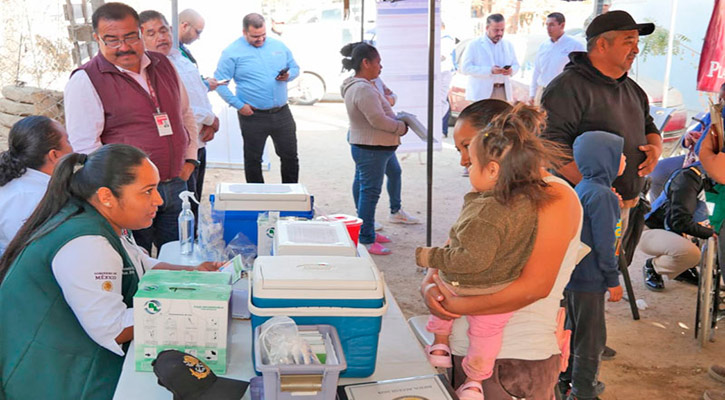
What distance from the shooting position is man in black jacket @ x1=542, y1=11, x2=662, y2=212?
295 centimetres

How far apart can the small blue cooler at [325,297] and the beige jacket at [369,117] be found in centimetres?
318

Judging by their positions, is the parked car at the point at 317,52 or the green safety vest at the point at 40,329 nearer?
the green safety vest at the point at 40,329

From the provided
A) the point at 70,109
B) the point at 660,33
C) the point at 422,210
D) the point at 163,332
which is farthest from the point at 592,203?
the point at 660,33

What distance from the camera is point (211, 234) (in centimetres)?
251

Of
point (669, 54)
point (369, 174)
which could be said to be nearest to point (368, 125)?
point (369, 174)

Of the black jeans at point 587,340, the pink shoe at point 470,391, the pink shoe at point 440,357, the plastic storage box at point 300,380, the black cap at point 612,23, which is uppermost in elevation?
the black cap at point 612,23

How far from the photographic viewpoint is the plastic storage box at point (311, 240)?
1.81m

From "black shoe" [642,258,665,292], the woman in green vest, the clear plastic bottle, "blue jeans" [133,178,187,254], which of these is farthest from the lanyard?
"black shoe" [642,258,665,292]

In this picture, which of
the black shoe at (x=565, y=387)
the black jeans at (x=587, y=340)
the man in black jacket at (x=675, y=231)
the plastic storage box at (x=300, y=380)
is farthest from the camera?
the man in black jacket at (x=675, y=231)

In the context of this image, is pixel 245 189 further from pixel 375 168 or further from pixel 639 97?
pixel 375 168

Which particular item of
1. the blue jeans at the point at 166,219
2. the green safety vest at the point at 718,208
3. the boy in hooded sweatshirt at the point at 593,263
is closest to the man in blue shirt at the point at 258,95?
the blue jeans at the point at 166,219

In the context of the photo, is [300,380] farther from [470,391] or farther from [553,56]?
[553,56]

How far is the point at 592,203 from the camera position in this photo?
2.63 m

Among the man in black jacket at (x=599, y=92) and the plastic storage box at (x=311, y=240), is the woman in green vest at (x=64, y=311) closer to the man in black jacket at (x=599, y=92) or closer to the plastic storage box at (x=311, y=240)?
the plastic storage box at (x=311, y=240)
